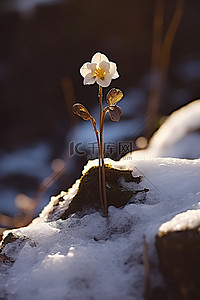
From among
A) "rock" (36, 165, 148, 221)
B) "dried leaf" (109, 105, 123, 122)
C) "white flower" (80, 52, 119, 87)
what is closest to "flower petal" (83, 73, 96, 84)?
"white flower" (80, 52, 119, 87)

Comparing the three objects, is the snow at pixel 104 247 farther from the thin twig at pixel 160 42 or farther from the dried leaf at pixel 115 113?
the thin twig at pixel 160 42

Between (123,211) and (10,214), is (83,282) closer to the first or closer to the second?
(123,211)

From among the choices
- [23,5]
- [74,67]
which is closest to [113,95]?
[74,67]

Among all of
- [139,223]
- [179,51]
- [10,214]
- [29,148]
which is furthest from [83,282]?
[179,51]

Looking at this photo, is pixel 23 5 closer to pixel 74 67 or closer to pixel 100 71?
pixel 74 67

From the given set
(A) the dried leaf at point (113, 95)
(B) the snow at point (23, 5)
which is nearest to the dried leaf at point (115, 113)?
(A) the dried leaf at point (113, 95)

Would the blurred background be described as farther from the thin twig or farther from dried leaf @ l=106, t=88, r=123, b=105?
dried leaf @ l=106, t=88, r=123, b=105
